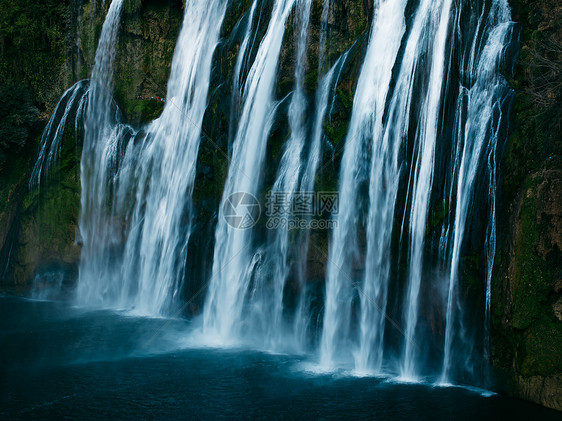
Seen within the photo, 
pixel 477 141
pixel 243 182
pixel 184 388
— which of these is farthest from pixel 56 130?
pixel 477 141

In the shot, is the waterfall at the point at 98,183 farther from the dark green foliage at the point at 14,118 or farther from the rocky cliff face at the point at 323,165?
the dark green foliage at the point at 14,118

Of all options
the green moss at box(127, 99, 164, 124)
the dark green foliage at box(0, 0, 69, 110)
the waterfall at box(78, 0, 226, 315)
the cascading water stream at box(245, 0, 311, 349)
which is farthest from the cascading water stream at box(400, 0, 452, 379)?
the dark green foliage at box(0, 0, 69, 110)

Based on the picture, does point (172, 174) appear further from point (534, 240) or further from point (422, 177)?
point (534, 240)

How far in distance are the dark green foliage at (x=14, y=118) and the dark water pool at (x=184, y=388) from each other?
8.65 m

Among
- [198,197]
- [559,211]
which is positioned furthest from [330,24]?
[559,211]

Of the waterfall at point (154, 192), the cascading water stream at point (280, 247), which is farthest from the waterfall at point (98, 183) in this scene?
the cascading water stream at point (280, 247)

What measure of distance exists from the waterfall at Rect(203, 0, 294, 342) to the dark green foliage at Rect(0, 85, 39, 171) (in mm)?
9487

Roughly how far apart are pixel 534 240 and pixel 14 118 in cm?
1811

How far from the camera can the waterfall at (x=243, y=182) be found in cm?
1514

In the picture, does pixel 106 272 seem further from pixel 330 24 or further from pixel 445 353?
pixel 445 353

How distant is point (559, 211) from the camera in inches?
399

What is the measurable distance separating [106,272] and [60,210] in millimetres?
3108

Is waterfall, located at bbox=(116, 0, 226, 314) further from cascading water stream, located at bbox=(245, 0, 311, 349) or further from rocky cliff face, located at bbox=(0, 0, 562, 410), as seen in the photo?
cascading water stream, located at bbox=(245, 0, 311, 349)

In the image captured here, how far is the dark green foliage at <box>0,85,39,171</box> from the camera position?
67.8 feet
